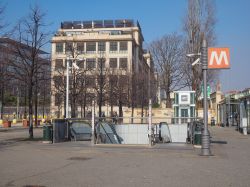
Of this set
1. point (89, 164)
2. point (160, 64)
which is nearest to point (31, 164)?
point (89, 164)

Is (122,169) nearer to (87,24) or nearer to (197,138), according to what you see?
(197,138)

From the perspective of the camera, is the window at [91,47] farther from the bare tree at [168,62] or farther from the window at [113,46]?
the bare tree at [168,62]

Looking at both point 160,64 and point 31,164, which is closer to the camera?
point 31,164

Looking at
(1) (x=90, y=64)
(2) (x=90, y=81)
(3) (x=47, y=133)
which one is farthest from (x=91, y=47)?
(3) (x=47, y=133)

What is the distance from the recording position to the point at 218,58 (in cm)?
1920

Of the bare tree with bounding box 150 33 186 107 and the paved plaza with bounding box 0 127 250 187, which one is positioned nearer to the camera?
the paved plaza with bounding box 0 127 250 187

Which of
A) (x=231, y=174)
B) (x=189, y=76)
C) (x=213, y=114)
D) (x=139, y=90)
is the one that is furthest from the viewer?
(x=213, y=114)

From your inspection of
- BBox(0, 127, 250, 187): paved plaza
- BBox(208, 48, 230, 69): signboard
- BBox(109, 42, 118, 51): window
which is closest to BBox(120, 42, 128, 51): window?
BBox(109, 42, 118, 51): window

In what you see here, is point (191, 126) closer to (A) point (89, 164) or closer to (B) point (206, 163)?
(B) point (206, 163)

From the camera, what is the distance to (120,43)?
11394 cm

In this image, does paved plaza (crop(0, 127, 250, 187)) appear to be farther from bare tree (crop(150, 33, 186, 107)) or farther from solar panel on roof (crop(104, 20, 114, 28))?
solar panel on roof (crop(104, 20, 114, 28))

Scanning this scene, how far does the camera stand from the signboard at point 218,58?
19.1m

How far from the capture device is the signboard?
19.1 meters

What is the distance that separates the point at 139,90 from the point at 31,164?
3923cm
